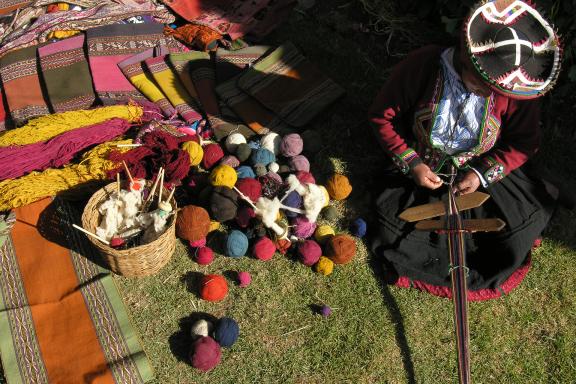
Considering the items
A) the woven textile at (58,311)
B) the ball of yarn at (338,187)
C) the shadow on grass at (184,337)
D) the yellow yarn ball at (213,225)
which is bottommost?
the shadow on grass at (184,337)

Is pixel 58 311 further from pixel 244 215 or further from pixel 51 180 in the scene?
pixel 244 215

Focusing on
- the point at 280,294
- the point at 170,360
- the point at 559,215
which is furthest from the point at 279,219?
the point at 559,215

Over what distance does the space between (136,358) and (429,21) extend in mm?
3043

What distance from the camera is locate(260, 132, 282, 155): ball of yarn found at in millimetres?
3168

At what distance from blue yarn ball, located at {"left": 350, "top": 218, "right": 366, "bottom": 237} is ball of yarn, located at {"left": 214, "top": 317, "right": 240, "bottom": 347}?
2.86 ft

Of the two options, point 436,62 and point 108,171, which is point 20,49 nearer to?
point 108,171

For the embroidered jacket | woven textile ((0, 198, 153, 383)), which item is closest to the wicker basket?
woven textile ((0, 198, 153, 383))

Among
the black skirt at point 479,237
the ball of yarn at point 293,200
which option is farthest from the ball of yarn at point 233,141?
the black skirt at point 479,237

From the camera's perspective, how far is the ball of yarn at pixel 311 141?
10.6 ft

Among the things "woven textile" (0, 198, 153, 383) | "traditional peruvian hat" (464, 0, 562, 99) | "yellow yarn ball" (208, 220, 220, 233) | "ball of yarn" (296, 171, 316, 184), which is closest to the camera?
"traditional peruvian hat" (464, 0, 562, 99)

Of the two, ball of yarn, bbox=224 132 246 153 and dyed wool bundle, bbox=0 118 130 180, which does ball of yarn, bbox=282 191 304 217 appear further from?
dyed wool bundle, bbox=0 118 130 180

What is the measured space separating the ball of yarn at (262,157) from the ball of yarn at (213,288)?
0.72 m

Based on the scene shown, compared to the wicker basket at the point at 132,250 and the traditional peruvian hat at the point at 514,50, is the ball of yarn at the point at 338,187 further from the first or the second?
the traditional peruvian hat at the point at 514,50

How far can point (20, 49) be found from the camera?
362 centimetres
